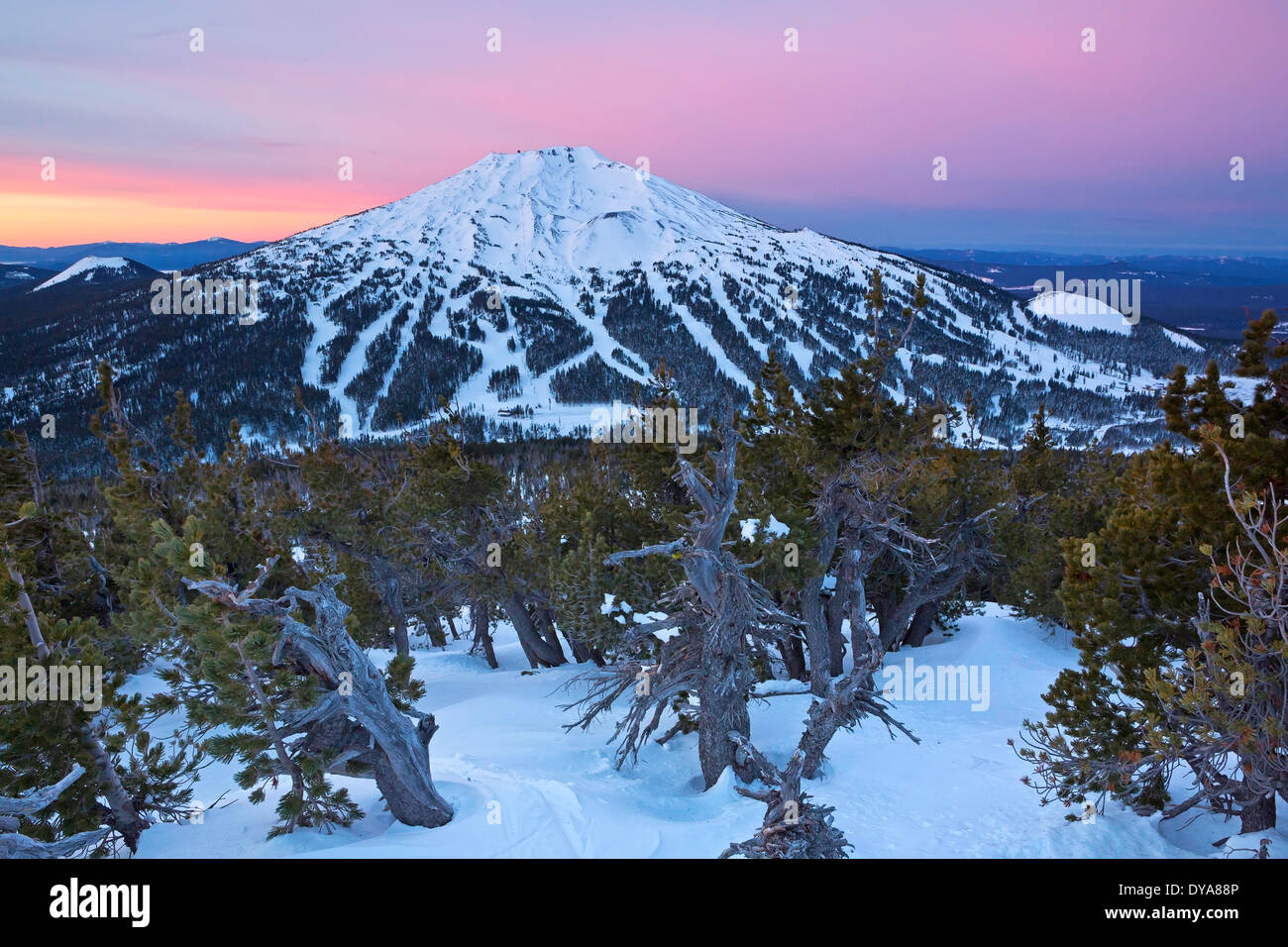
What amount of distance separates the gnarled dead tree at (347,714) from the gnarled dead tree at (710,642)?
3.61m

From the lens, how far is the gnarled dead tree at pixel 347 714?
25.8 feet

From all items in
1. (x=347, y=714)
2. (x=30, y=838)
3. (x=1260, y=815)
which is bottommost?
(x=1260, y=815)

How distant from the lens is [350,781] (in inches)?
435

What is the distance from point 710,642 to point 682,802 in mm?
2763

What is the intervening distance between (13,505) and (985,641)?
88.3 feet

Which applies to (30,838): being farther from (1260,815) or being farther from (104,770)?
(1260,815)

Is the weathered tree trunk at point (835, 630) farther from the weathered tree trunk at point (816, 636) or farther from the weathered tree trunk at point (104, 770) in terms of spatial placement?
the weathered tree trunk at point (104, 770)

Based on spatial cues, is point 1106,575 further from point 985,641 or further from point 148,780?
point 985,641

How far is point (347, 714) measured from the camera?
8.23 m

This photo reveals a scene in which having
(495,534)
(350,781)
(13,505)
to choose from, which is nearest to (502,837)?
(350,781)

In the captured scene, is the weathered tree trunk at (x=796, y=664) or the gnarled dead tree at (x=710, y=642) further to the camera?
the weathered tree trunk at (x=796, y=664)

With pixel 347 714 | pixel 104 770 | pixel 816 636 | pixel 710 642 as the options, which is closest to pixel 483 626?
pixel 816 636

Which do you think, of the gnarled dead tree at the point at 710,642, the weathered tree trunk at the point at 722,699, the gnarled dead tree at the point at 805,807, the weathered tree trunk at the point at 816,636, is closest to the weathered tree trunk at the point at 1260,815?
the gnarled dead tree at the point at 805,807

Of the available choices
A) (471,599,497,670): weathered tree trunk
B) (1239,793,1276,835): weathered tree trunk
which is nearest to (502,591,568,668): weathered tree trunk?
(471,599,497,670): weathered tree trunk
